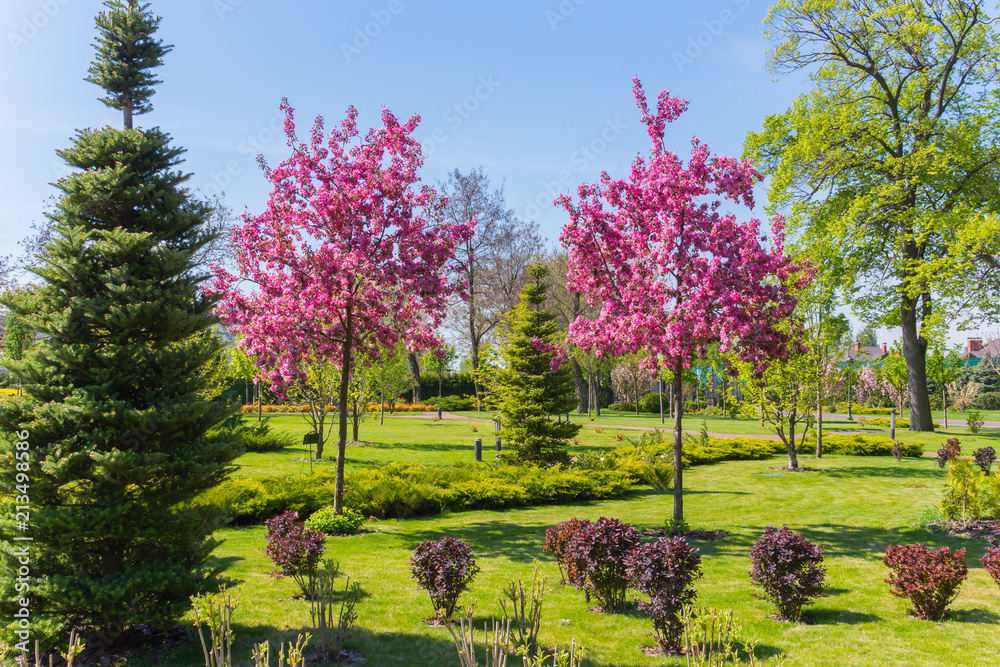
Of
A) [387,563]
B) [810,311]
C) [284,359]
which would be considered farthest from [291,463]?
[810,311]

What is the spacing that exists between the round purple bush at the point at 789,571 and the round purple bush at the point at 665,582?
991 mm

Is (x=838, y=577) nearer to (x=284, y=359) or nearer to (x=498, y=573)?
(x=498, y=573)

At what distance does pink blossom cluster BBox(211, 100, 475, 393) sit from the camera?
39.0 ft

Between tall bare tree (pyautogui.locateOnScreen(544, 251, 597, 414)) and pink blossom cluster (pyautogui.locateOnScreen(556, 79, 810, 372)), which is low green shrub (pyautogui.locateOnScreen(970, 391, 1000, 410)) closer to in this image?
tall bare tree (pyautogui.locateOnScreen(544, 251, 597, 414))

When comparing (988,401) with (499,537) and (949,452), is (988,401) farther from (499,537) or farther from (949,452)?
(499,537)

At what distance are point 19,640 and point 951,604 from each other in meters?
10.6

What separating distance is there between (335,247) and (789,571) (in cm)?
911

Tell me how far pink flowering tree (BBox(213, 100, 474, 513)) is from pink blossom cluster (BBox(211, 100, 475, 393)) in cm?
2

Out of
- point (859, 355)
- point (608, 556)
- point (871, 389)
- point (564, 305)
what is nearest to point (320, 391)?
point (608, 556)

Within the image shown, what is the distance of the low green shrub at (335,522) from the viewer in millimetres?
11711

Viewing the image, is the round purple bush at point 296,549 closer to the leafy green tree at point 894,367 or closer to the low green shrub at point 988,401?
the leafy green tree at point 894,367

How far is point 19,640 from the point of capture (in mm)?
5289

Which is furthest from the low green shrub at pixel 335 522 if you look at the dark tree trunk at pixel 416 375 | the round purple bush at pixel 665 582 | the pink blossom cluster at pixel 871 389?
the pink blossom cluster at pixel 871 389

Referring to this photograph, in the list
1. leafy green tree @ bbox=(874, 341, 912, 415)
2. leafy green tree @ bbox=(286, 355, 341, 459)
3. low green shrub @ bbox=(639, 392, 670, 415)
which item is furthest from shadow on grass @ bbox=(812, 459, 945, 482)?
low green shrub @ bbox=(639, 392, 670, 415)
